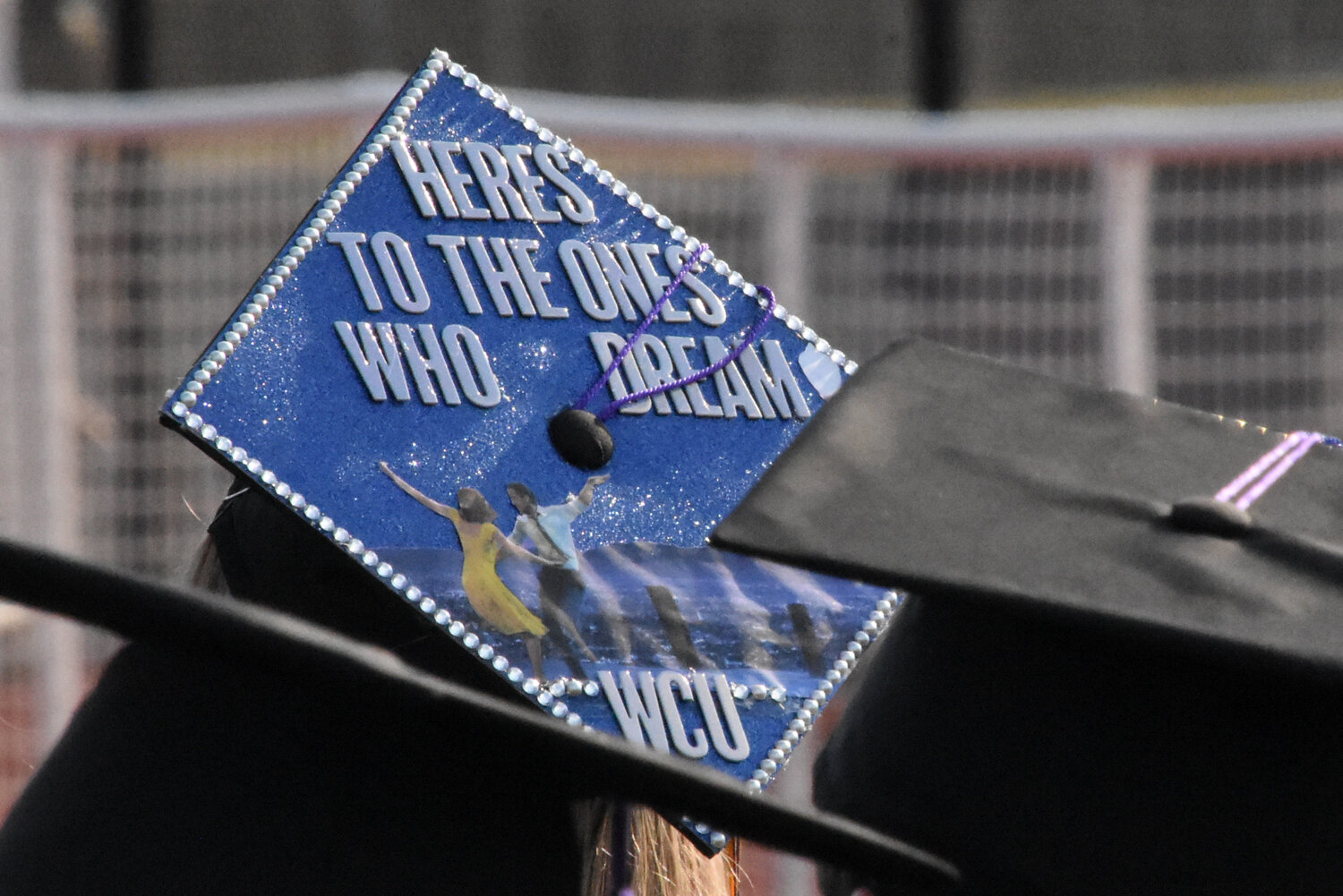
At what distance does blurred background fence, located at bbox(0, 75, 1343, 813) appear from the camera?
3.44 meters

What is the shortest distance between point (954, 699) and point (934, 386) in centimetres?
23

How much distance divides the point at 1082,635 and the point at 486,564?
42cm

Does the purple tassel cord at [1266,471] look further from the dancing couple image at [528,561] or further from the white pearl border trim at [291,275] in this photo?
the dancing couple image at [528,561]

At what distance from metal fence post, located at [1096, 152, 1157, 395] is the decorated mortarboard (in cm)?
229

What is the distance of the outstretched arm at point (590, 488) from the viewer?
1.28 m

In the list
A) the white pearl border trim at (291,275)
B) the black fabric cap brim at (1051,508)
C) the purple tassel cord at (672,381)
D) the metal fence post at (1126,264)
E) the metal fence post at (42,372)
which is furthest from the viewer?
the metal fence post at (1126,264)

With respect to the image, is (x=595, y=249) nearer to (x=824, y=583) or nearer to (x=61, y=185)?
(x=824, y=583)

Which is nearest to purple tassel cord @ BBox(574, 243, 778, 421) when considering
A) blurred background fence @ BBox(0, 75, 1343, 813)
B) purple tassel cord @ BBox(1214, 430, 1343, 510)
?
purple tassel cord @ BBox(1214, 430, 1343, 510)

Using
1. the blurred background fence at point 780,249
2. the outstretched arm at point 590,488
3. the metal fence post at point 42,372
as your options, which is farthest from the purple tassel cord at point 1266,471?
the metal fence post at point 42,372

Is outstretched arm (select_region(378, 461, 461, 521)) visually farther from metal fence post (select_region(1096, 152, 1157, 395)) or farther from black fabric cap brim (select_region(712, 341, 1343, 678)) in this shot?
metal fence post (select_region(1096, 152, 1157, 395))

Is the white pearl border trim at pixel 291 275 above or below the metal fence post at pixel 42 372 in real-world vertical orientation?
above

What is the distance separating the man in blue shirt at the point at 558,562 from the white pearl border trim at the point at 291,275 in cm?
3

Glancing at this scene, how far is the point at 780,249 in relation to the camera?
3445 millimetres

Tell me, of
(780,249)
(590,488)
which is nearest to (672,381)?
(590,488)
